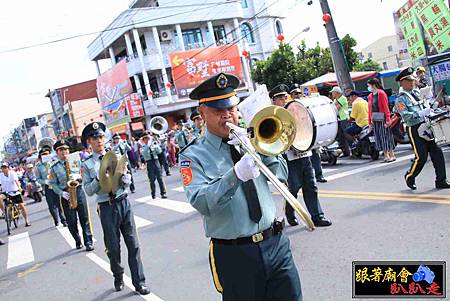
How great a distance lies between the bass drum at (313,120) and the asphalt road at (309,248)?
48.7 inches

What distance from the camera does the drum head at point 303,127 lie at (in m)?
3.78

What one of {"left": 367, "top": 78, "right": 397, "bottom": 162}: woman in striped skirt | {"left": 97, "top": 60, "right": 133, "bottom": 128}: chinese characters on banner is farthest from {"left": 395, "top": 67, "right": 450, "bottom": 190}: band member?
{"left": 97, "top": 60, "right": 133, "bottom": 128}: chinese characters on banner

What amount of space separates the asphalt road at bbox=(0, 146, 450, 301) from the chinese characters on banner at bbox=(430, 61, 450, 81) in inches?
98.2

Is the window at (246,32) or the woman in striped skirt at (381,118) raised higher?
the window at (246,32)

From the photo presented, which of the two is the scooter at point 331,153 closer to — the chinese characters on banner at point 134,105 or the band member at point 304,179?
the band member at point 304,179

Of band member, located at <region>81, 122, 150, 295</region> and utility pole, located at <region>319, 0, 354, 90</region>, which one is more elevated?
utility pole, located at <region>319, 0, 354, 90</region>

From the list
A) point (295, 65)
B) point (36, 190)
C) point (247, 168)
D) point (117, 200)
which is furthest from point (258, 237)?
point (295, 65)

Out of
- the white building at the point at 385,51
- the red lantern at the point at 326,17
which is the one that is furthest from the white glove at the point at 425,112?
the white building at the point at 385,51

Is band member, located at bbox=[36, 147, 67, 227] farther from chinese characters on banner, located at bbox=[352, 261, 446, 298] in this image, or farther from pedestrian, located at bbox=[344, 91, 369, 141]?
chinese characters on banner, located at bbox=[352, 261, 446, 298]

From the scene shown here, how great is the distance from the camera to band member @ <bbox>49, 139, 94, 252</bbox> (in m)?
7.21

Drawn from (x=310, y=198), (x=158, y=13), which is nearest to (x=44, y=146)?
(x=310, y=198)

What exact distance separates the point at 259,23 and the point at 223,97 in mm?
41502

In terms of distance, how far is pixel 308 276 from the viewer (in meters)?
4.33

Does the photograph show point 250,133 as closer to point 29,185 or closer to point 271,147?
point 271,147
